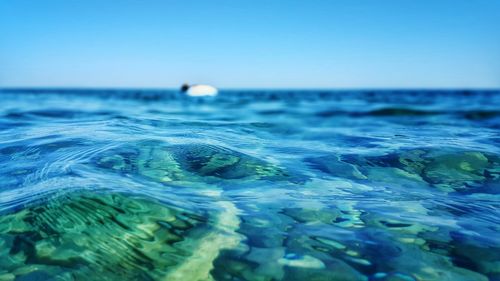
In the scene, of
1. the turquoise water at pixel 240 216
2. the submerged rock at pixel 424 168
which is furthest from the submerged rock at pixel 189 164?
the submerged rock at pixel 424 168

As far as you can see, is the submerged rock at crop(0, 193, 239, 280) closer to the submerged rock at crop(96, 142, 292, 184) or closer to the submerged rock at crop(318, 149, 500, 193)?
the submerged rock at crop(96, 142, 292, 184)

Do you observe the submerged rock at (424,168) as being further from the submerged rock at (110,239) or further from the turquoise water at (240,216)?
the submerged rock at (110,239)

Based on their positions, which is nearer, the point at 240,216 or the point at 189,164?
the point at 240,216

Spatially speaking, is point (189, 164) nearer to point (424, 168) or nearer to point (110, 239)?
point (110, 239)

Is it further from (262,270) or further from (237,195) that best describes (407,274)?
(237,195)

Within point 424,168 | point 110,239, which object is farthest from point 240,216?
point 424,168

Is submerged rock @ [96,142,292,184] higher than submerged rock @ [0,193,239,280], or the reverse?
submerged rock @ [96,142,292,184]

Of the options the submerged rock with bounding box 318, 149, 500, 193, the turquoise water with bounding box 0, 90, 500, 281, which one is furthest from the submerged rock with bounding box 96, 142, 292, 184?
the submerged rock with bounding box 318, 149, 500, 193

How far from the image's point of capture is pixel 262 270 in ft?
4.42

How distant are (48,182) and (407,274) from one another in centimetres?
207

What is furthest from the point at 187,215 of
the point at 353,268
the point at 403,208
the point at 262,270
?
the point at 403,208

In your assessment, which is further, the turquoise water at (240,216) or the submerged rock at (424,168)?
the submerged rock at (424,168)

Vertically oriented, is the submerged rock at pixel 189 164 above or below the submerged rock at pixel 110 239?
above

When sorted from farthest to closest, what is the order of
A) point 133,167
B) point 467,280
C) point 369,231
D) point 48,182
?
point 133,167, point 48,182, point 369,231, point 467,280
